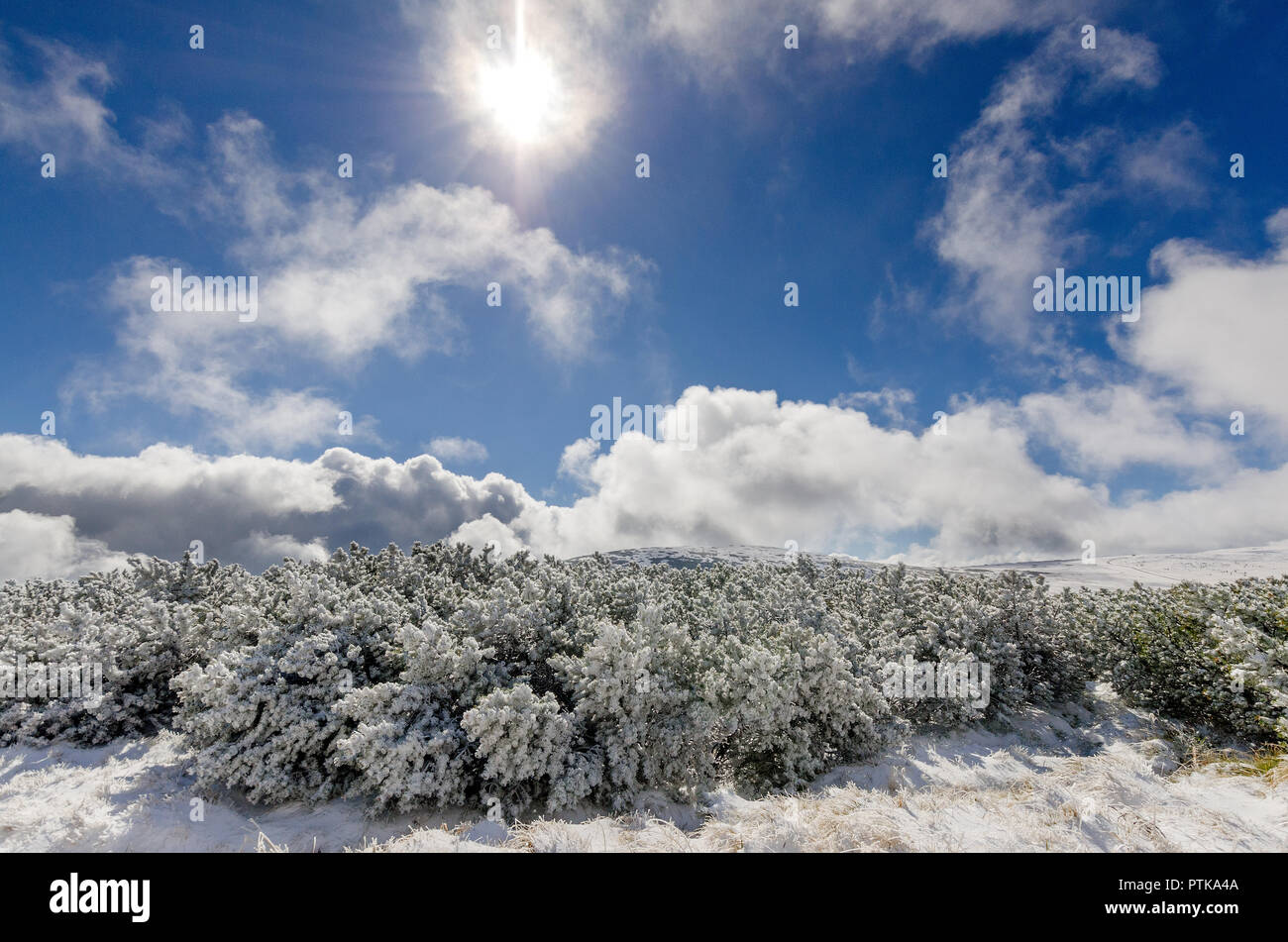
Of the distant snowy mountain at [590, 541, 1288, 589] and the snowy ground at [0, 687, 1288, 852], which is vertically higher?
the snowy ground at [0, 687, 1288, 852]

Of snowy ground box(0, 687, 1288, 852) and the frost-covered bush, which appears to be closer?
snowy ground box(0, 687, 1288, 852)

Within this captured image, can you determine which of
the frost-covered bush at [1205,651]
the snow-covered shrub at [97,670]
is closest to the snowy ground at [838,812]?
the snow-covered shrub at [97,670]

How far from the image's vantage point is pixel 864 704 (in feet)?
66.4

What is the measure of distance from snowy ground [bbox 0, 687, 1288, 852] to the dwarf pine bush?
4.02 ft

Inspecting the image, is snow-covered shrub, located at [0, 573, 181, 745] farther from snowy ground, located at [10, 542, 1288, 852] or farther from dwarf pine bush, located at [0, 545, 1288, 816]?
snowy ground, located at [10, 542, 1288, 852]

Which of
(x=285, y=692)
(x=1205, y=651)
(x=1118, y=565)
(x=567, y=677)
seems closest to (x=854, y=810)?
(x=567, y=677)

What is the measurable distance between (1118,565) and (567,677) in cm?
18231

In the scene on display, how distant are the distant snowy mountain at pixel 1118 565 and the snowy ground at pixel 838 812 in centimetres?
7438

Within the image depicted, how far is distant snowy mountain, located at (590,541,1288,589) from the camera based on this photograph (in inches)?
4247

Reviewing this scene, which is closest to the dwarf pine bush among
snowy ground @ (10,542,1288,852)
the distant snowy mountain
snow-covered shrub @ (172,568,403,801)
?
snow-covered shrub @ (172,568,403,801)

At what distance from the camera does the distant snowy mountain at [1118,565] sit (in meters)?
108
